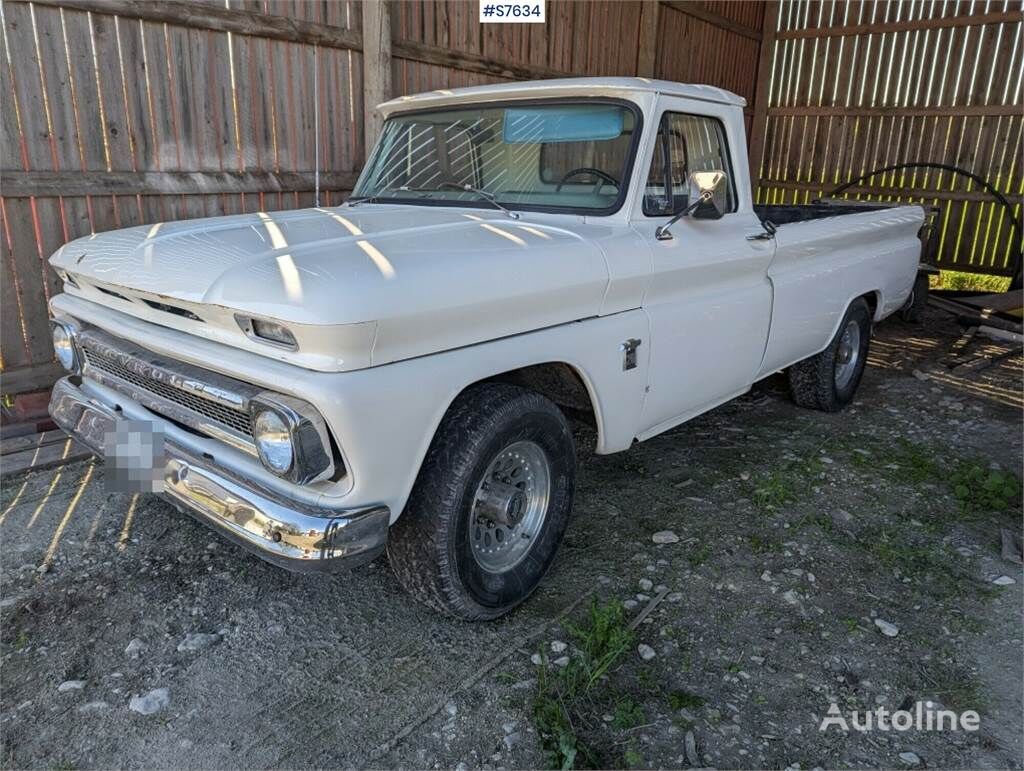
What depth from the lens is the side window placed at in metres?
3.30

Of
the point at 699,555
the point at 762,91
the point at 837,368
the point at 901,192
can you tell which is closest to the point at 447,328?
the point at 699,555

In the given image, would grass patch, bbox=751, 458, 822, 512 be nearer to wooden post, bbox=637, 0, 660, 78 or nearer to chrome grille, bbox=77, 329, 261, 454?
chrome grille, bbox=77, 329, 261, 454

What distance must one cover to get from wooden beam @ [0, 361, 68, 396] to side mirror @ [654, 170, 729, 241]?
3.83 meters

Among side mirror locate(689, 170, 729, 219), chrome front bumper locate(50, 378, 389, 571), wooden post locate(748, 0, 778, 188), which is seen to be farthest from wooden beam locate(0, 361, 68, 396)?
wooden post locate(748, 0, 778, 188)

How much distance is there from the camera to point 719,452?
4520 millimetres

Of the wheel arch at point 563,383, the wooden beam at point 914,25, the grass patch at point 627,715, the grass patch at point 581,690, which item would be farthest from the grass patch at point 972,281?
the grass patch at point 627,715

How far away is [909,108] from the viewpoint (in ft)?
35.8

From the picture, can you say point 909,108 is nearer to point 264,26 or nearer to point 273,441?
point 264,26

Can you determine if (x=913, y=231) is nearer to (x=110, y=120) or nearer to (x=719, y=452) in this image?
(x=719, y=452)

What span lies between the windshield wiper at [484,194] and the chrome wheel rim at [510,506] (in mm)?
1083

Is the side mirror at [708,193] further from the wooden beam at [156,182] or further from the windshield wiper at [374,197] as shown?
the wooden beam at [156,182]

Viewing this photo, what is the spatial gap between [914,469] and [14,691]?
173 inches

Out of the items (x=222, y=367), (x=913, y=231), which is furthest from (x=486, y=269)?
(x=913, y=231)

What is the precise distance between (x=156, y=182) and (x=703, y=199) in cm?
360
